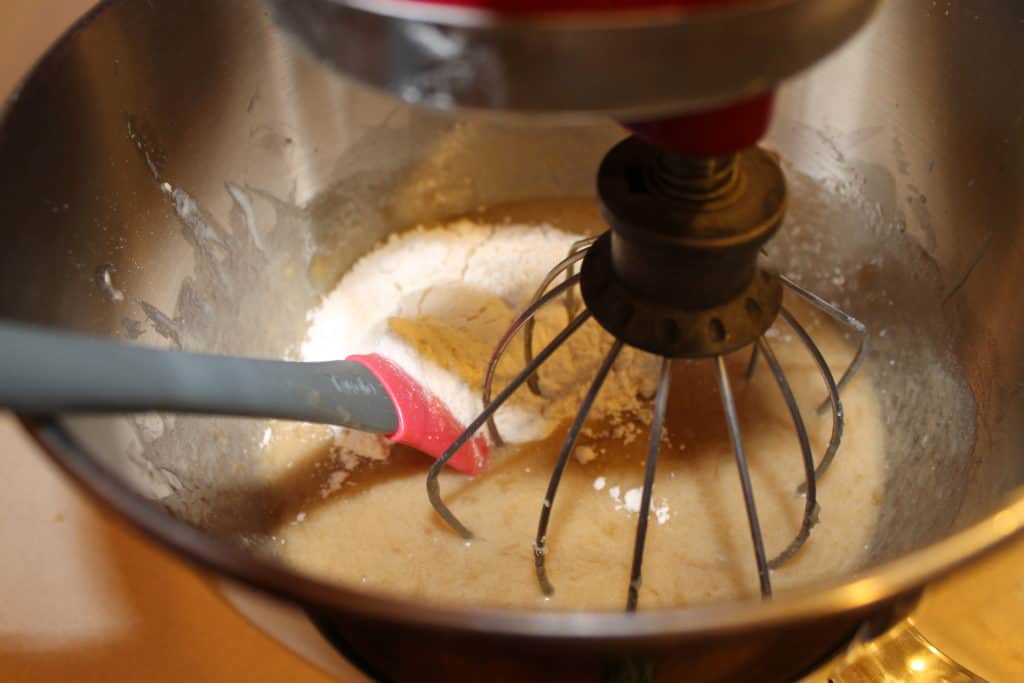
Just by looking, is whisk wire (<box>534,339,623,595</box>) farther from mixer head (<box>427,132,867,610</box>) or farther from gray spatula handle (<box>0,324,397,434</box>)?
gray spatula handle (<box>0,324,397,434</box>)

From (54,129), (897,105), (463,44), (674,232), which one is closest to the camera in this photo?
(463,44)

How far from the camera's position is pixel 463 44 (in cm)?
26

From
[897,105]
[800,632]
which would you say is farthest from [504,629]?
[897,105]

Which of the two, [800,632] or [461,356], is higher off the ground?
[461,356]

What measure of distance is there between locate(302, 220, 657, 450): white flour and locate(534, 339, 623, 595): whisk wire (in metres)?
0.12

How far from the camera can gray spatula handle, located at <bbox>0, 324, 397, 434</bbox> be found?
34cm

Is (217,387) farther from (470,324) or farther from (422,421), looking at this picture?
(470,324)

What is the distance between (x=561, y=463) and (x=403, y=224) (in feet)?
1.27

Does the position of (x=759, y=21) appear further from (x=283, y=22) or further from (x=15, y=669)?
(x=15, y=669)

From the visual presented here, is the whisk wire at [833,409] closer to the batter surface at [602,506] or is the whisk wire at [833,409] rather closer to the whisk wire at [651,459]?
the batter surface at [602,506]

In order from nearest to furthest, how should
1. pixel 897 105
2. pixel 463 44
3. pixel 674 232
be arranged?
pixel 463 44
pixel 674 232
pixel 897 105

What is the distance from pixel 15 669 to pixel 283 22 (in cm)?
48

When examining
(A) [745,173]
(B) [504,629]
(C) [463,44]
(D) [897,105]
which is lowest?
(B) [504,629]

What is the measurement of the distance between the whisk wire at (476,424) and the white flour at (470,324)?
84mm
